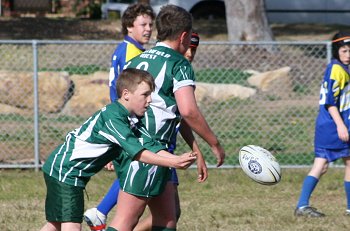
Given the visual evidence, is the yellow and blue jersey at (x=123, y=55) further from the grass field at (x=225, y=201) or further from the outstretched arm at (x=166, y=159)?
the outstretched arm at (x=166, y=159)

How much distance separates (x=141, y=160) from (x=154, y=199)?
0.60 meters

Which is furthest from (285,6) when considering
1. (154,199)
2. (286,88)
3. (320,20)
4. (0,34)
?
(154,199)

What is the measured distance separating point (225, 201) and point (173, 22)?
3496mm

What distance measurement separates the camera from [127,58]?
6.99 meters

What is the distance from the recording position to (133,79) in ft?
17.3

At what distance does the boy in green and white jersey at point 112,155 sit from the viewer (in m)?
5.21

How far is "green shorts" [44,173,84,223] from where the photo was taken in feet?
17.9

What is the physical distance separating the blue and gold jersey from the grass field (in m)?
0.68

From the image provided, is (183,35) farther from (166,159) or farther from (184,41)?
(166,159)

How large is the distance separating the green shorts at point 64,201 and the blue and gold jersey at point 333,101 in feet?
9.89

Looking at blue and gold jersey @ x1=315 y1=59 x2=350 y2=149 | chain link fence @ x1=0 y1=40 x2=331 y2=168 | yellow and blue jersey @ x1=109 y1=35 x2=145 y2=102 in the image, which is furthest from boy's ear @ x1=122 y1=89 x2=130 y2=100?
chain link fence @ x1=0 y1=40 x2=331 y2=168

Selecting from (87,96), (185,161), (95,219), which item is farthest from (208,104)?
(185,161)

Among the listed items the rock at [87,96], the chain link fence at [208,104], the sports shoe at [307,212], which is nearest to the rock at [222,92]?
the chain link fence at [208,104]

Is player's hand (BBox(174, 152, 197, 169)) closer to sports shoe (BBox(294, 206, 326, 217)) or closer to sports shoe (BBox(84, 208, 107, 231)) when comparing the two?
sports shoe (BBox(84, 208, 107, 231))
